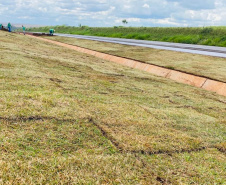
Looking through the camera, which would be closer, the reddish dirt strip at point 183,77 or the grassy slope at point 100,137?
the grassy slope at point 100,137

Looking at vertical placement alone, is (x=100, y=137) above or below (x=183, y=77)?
below

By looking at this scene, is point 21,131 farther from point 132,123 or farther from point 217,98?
point 217,98

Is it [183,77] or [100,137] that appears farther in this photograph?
[183,77]

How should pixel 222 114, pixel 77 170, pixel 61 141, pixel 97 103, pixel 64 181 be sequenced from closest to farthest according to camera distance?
pixel 64 181 < pixel 77 170 < pixel 61 141 < pixel 97 103 < pixel 222 114

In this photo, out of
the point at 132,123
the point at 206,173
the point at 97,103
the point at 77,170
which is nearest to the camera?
the point at 77,170

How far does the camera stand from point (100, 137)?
9.60ft

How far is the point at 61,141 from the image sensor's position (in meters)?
2.68

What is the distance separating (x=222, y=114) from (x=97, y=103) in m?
2.42

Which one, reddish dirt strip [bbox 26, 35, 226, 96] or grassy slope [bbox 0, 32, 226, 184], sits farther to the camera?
reddish dirt strip [bbox 26, 35, 226, 96]

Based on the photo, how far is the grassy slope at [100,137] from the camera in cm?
222

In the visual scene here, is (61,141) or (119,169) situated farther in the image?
(61,141)

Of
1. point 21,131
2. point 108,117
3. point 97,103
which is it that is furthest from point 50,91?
point 21,131

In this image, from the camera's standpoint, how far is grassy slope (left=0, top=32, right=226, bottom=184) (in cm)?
222

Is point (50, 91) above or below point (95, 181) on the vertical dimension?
above
